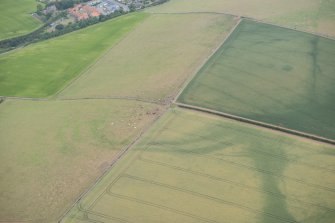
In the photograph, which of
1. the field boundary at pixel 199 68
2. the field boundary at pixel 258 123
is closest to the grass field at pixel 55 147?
the field boundary at pixel 199 68

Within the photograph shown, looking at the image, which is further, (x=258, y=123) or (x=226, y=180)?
(x=258, y=123)

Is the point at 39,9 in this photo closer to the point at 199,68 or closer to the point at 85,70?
the point at 85,70

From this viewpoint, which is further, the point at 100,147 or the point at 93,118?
the point at 93,118

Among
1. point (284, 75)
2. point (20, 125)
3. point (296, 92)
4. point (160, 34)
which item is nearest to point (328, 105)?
point (296, 92)

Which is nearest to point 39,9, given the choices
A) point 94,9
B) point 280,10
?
point 94,9

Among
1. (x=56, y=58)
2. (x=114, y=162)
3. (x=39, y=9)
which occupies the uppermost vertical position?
(x=39, y=9)

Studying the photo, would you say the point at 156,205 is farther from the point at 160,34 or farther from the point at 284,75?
the point at 160,34

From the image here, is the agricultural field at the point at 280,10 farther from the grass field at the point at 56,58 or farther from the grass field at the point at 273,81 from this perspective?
the grass field at the point at 56,58
